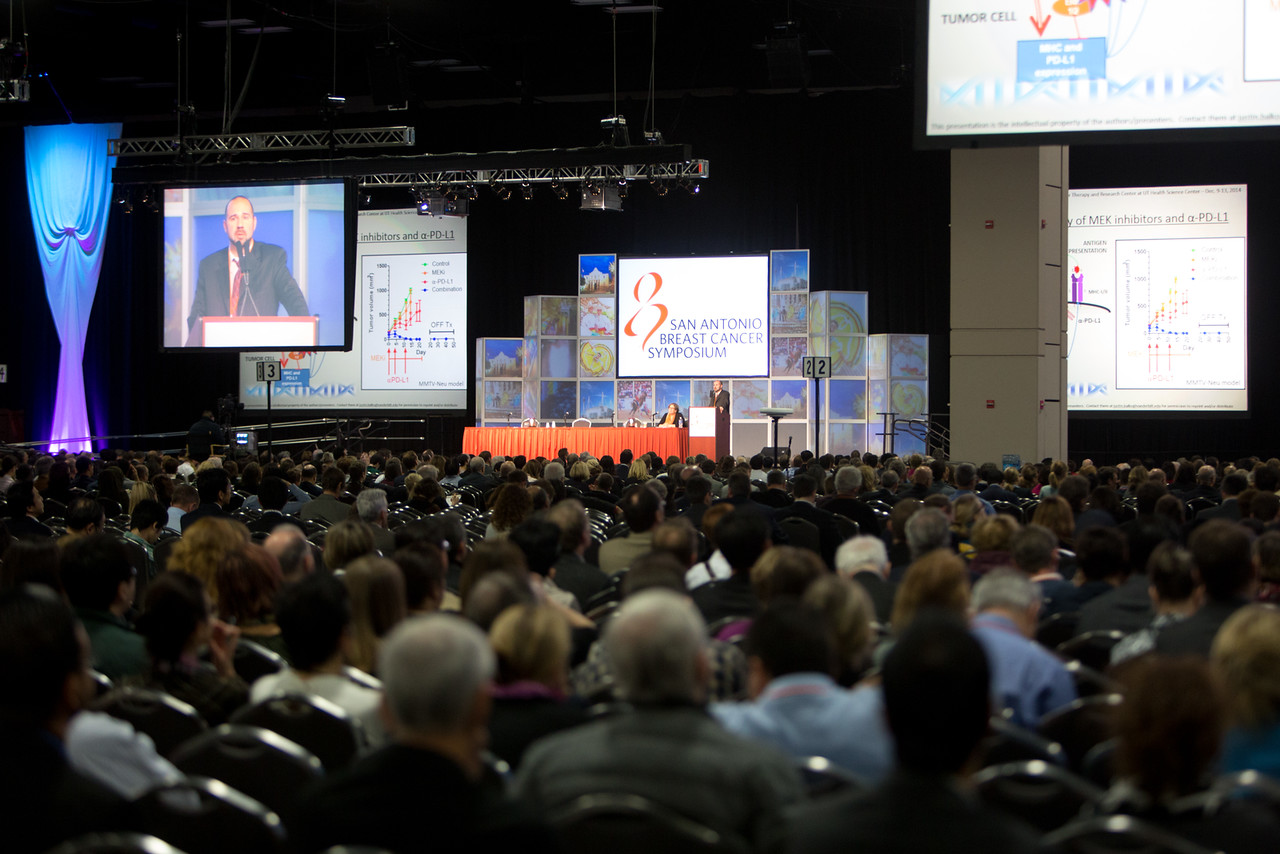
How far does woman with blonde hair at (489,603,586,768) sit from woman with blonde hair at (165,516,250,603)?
209 centimetres

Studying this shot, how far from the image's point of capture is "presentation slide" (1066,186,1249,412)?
1720 centimetres

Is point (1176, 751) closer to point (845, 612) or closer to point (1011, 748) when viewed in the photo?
point (1011, 748)

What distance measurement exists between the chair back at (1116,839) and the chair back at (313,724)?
5.37 feet

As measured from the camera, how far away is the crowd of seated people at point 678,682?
205 centimetres

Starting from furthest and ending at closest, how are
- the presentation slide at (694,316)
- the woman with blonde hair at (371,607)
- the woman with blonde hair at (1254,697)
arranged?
the presentation slide at (694,316)
the woman with blonde hair at (371,607)
the woman with blonde hair at (1254,697)

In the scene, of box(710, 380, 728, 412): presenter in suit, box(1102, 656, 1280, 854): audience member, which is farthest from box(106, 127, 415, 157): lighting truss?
box(1102, 656, 1280, 854): audience member

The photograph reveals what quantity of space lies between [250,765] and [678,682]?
3.15ft

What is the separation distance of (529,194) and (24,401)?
31.1ft

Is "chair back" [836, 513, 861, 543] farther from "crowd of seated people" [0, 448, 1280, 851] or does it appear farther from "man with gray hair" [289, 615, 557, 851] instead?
"man with gray hair" [289, 615, 557, 851]

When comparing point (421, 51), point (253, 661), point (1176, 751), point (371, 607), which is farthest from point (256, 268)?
point (1176, 751)

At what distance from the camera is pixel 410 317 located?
67.7 ft

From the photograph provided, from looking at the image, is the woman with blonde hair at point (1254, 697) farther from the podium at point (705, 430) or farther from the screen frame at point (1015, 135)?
the podium at point (705, 430)

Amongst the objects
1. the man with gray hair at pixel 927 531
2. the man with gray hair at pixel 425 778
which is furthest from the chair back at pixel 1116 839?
the man with gray hair at pixel 927 531

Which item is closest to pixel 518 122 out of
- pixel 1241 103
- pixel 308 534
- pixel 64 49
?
pixel 64 49
